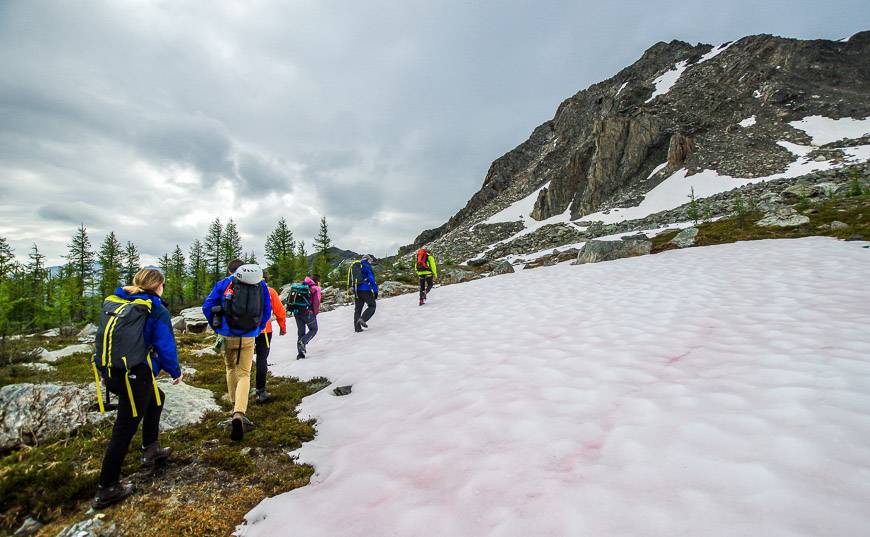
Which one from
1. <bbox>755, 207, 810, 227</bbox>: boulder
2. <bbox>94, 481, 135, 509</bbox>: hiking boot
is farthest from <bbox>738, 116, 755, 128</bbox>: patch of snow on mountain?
<bbox>94, 481, 135, 509</bbox>: hiking boot

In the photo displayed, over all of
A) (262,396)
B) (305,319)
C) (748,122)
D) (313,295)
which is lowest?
(262,396)

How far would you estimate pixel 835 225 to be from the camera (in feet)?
53.0

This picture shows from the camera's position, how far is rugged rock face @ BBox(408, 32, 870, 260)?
182ft

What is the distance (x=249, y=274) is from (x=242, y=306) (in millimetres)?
535

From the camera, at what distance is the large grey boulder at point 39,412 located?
5.55 m

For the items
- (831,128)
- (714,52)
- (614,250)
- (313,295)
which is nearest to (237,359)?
(313,295)

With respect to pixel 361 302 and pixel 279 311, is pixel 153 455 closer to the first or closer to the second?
pixel 279 311

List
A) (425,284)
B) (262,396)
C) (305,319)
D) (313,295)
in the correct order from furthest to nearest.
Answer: (425,284) < (313,295) < (305,319) < (262,396)

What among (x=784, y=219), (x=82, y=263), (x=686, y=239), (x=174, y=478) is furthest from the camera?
(x=82, y=263)

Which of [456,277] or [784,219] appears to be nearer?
[784,219]

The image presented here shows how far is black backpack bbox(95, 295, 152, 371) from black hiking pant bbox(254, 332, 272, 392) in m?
2.65

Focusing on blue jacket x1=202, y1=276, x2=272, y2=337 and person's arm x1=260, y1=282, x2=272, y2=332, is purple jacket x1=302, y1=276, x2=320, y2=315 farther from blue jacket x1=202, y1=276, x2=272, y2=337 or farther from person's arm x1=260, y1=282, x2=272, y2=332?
blue jacket x1=202, y1=276, x2=272, y2=337

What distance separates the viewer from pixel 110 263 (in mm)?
52719

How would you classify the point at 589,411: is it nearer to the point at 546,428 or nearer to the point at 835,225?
the point at 546,428
